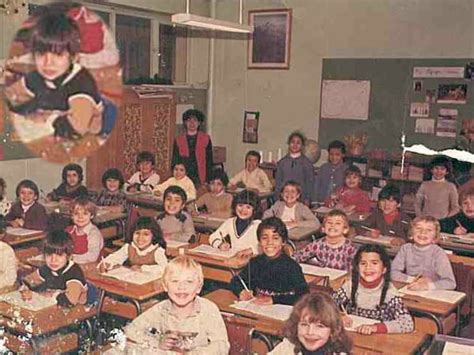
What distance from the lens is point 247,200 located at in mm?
2637

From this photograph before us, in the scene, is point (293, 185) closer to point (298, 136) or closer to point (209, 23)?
point (298, 136)

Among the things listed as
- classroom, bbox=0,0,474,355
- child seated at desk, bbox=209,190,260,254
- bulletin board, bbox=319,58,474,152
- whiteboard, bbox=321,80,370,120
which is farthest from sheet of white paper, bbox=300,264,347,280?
whiteboard, bbox=321,80,370,120

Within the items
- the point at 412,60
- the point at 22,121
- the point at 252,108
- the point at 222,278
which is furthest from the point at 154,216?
the point at 412,60

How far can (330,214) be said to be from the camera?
8.54 ft

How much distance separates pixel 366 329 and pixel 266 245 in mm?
513

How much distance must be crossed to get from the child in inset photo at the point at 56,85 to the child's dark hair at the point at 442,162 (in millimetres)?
1517

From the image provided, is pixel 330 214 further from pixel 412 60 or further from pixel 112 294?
pixel 112 294

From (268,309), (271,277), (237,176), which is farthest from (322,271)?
(237,176)

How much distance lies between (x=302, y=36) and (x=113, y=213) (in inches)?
38.8

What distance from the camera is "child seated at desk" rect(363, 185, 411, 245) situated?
104 inches

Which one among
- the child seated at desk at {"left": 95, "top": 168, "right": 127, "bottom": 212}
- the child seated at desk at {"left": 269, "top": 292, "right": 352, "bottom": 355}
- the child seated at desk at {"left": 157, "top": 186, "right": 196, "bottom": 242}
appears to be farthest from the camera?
the child seated at desk at {"left": 157, "top": 186, "right": 196, "bottom": 242}

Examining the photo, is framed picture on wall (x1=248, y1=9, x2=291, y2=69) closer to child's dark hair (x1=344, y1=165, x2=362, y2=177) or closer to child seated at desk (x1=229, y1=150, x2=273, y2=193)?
child seated at desk (x1=229, y1=150, x2=273, y2=193)

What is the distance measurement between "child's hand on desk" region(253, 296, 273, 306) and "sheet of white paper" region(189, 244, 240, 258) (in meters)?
0.33

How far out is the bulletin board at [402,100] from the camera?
2641 millimetres
